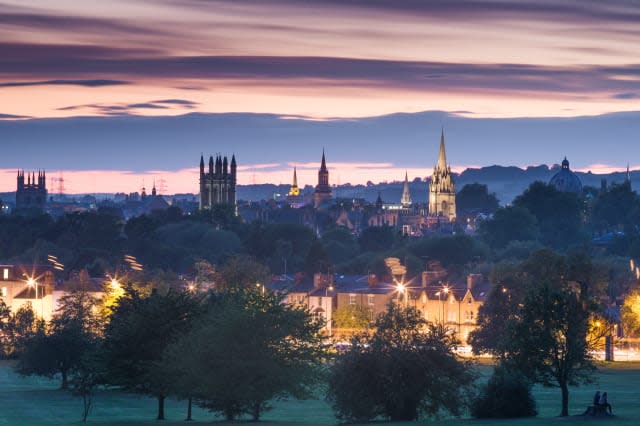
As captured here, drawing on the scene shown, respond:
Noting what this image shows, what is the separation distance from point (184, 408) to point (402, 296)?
6560 centimetres

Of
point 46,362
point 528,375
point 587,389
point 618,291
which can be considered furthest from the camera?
point 618,291

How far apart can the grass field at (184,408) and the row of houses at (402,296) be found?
41.9 m

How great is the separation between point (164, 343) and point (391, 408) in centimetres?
1389

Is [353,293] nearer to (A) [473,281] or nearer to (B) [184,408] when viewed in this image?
(A) [473,281]

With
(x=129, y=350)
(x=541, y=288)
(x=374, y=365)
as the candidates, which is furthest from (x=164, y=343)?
(x=541, y=288)

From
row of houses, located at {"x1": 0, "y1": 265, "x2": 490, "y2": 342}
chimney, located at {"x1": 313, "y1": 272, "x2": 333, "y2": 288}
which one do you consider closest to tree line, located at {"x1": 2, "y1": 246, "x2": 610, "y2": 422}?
row of houses, located at {"x1": 0, "y1": 265, "x2": 490, "y2": 342}

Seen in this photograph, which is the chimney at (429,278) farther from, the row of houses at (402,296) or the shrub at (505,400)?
the shrub at (505,400)

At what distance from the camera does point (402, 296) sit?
151500 mm

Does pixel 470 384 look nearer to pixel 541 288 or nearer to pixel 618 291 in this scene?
pixel 541 288

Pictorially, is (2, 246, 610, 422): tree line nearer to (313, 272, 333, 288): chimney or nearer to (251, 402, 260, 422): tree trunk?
(251, 402, 260, 422): tree trunk

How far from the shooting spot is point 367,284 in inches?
6496

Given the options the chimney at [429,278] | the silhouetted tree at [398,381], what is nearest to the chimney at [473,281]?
the chimney at [429,278]

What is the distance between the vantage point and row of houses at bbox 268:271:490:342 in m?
146

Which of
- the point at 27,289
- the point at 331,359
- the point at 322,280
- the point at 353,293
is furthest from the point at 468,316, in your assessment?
the point at 331,359
